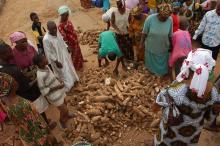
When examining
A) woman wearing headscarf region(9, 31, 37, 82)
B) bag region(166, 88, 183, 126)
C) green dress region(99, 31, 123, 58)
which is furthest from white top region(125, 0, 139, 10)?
bag region(166, 88, 183, 126)

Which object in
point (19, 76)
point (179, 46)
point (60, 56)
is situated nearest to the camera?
point (19, 76)

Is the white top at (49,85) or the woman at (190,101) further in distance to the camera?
the white top at (49,85)

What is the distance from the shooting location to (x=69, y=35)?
6.11 metres

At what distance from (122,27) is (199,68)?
3.48 meters

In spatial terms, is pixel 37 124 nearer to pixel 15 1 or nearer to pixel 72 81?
pixel 72 81

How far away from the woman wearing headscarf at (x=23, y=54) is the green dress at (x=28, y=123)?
3.50 feet

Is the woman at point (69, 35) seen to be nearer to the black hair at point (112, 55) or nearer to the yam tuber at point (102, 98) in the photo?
the black hair at point (112, 55)

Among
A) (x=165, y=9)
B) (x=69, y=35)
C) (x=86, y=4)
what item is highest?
(x=165, y=9)

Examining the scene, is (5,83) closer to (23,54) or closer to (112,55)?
(23,54)

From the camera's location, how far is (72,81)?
19.4ft

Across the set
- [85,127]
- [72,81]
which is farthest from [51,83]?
[72,81]


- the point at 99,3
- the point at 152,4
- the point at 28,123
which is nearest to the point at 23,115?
the point at 28,123

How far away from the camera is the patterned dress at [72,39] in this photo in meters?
5.93

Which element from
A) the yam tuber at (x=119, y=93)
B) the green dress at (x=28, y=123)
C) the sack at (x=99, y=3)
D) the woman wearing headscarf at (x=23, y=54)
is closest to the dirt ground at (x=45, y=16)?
the sack at (x=99, y=3)
